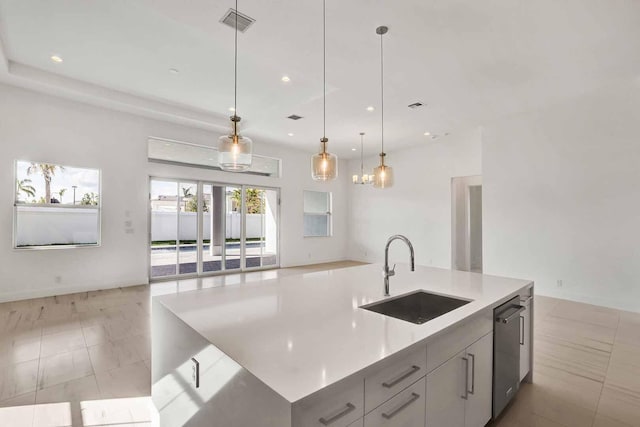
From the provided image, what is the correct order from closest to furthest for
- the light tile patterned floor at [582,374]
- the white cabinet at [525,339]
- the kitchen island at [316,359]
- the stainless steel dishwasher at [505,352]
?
the kitchen island at [316,359] < the stainless steel dishwasher at [505,352] < the light tile patterned floor at [582,374] < the white cabinet at [525,339]

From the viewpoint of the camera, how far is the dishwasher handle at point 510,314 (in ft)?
6.05

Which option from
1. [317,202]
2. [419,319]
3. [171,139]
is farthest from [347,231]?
[419,319]

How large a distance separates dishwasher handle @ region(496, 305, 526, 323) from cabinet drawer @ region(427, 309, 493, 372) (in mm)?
114

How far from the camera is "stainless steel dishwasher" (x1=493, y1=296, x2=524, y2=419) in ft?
5.97

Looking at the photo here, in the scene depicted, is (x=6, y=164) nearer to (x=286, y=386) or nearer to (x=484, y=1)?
(x=286, y=386)

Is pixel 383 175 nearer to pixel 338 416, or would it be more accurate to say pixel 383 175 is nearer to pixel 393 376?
pixel 393 376

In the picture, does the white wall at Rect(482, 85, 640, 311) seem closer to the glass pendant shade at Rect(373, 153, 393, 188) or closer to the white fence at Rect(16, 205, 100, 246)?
the glass pendant shade at Rect(373, 153, 393, 188)

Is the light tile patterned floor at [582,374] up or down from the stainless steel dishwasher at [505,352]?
down

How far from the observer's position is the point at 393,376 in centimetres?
111

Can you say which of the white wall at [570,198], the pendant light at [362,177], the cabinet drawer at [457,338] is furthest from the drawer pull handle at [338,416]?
the pendant light at [362,177]

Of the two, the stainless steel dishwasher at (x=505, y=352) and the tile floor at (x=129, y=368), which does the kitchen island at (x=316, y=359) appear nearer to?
the stainless steel dishwasher at (x=505, y=352)

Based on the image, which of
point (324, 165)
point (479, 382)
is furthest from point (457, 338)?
point (324, 165)

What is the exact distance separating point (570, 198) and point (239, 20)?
17.5ft

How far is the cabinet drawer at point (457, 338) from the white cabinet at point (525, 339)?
2.05 ft
